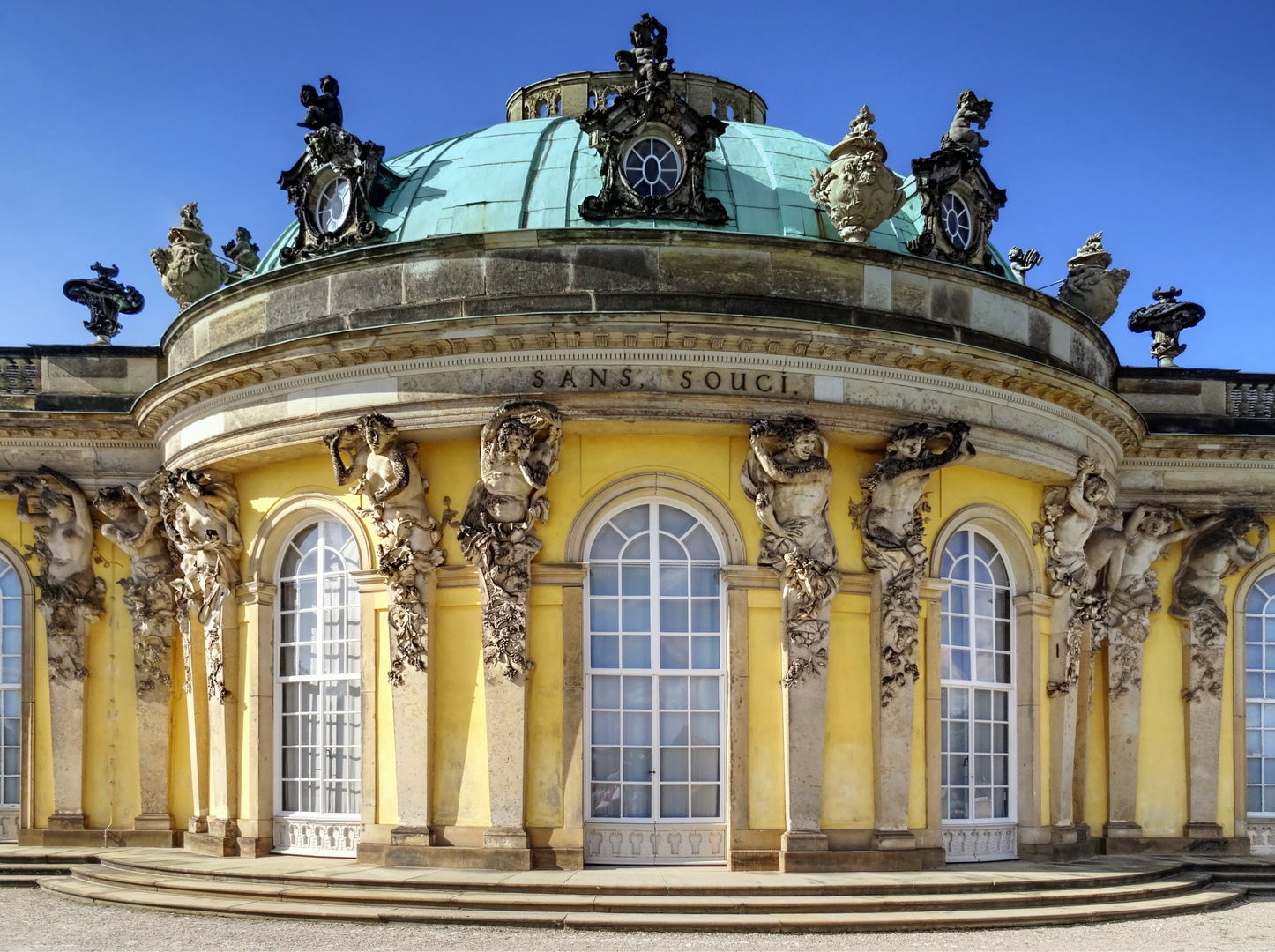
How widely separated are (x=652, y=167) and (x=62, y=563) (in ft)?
35.7

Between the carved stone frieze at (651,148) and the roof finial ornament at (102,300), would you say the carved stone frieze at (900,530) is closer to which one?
the carved stone frieze at (651,148)

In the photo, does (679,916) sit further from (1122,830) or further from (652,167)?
(1122,830)

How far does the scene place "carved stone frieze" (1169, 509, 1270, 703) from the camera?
21.7 m

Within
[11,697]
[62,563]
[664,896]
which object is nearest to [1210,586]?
[664,896]

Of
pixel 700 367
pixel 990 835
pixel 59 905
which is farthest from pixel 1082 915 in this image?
pixel 59 905

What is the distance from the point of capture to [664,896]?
14.7m

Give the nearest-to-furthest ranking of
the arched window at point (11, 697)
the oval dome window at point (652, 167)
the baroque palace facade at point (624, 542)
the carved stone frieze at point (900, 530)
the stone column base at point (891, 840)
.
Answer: the baroque palace facade at point (624, 542), the stone column base at point (891, 840), the carved stone frieze at point (900, 530), the oval dome window at point (652, 167), the arched window at point (11, 697)

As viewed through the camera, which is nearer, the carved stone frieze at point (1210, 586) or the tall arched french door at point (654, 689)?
the tall arched french door at point (654, 689)

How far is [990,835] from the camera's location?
18.2 meters

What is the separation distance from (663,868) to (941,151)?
10.1m

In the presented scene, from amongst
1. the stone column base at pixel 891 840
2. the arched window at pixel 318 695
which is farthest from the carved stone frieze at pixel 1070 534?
the arched window at pixel 318 695

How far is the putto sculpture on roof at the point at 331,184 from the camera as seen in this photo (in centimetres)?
1892

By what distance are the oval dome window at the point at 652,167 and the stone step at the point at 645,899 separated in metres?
8.81

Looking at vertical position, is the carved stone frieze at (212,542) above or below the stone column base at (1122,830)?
above
